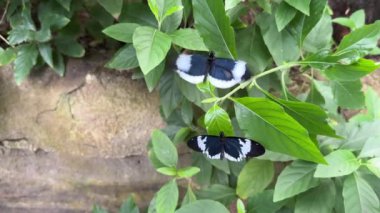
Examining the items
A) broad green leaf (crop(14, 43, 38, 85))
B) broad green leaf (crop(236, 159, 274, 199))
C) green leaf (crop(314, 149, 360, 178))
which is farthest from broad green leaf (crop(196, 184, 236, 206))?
broad green leaf (crop(14, 43, 38, 85))

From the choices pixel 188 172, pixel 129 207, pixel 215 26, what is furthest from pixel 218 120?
pixel 129 207

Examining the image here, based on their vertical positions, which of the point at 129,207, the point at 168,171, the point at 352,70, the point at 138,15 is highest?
the point at 352,70

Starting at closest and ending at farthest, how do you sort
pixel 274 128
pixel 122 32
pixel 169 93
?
pixel 274 128
pixel 122 32
pixel 169 93

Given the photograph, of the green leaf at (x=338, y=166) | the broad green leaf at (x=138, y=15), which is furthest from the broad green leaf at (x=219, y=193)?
the broad green leaf at (x=138, y=15)

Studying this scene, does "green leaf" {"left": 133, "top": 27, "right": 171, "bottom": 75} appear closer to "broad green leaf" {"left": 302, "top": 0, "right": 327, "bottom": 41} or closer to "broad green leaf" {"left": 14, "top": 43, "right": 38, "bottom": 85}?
"broad green leaf" {"left": 302, "top": 0, "right": 327, "bottom": 41}

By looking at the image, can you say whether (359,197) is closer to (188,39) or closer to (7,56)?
(188,39)

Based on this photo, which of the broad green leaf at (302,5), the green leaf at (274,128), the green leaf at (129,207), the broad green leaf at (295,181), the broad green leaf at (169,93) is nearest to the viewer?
the green leaf at (274,128)

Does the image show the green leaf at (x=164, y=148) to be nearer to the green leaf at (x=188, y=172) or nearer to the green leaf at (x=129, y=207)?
the green leaf at (x=188, y=172)
